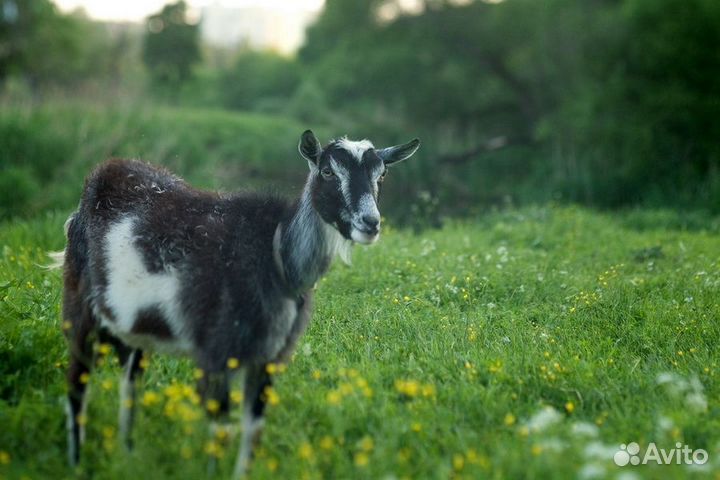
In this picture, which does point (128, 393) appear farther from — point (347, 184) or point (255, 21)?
point (255, 21)

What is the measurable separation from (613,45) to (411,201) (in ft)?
22.5

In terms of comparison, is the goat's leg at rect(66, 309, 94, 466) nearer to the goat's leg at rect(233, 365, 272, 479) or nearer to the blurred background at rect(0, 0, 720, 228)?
the goat's leg at rect(233, 365, 272, 479)

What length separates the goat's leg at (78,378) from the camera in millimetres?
4023

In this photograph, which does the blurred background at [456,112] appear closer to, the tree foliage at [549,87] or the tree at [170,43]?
the tree foliage at [549,87]

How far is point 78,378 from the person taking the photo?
4.21m

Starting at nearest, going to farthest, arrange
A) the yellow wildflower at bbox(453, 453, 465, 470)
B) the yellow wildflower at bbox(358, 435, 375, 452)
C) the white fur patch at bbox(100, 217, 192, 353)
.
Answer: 1. the yellow wildflower at bbox(453, 453, 465, 470)
2. the yellow wildflower at bbox(358, 435, 375, 452)
3. the white fur patch at bbox(100, 217, 192, 353)

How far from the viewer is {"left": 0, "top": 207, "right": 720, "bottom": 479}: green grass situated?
145 inches

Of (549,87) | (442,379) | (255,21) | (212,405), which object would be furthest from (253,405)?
(255,21)

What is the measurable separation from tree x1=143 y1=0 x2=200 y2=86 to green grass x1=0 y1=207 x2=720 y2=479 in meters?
33.1

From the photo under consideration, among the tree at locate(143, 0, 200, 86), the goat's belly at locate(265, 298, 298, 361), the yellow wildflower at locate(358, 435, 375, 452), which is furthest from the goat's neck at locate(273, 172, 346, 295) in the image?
the tree at locate(143, 0, 200, 86)

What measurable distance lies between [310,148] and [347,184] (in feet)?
1.42

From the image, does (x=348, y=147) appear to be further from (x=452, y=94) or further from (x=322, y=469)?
(x=452, y=94)

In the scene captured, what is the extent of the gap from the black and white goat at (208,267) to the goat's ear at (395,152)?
2.6 inches

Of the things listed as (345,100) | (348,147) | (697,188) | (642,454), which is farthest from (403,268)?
(345,100)
